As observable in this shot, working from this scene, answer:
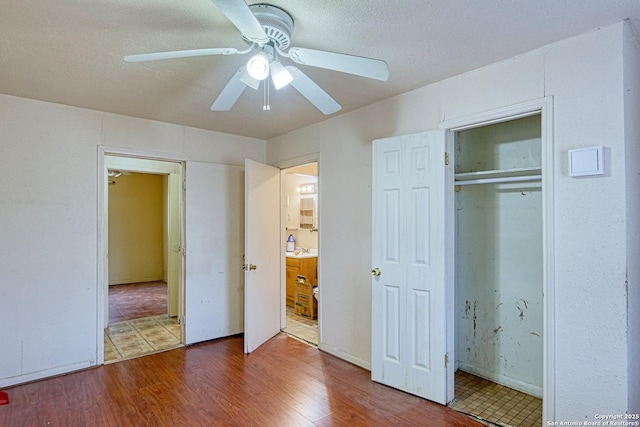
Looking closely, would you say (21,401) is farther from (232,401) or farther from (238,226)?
(238,226)

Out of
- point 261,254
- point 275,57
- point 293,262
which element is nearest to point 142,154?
point 261,254

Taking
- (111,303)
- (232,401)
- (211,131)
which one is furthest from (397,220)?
(111,303)

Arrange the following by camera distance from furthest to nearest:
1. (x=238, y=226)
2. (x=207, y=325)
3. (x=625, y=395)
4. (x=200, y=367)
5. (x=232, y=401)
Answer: (x=238, y=226)
(x=207, y=325)
(x=200, y=367)
(x=232, y=401)
(x=625, y=395)

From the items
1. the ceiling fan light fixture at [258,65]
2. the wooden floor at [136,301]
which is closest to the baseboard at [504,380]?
the ceiling fan light fixture at [258,65]

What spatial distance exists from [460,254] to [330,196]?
135 cm

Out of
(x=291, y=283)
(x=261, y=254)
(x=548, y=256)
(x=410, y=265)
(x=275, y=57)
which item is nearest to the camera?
(x=275, y=57)

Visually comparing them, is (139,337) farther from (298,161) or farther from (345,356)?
(298,161)

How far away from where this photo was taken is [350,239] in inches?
136

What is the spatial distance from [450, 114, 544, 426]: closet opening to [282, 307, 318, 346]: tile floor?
1.60 meters

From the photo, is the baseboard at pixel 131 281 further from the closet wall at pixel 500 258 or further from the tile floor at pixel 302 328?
the closet wall at pixel 500 258

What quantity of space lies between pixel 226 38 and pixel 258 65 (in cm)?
48

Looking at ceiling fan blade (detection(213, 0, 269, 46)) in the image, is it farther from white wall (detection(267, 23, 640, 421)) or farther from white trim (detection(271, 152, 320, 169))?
white trim (detection(271, 152, 320, 169))

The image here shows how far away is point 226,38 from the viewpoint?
2.03m

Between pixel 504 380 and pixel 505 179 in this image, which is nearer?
pixel 505 179
